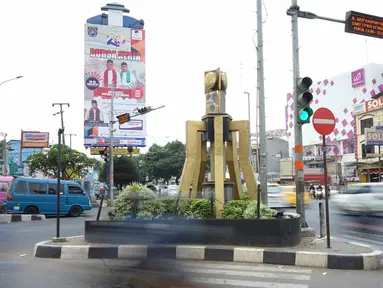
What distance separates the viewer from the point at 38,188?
2000 cm

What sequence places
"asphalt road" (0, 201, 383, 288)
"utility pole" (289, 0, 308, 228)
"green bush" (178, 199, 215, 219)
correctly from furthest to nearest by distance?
"utility pole" (289, 0, 308, 228)
"green bush" (178, 199, 215, 219)
"asphalt road" (0, 201, 383, 288)

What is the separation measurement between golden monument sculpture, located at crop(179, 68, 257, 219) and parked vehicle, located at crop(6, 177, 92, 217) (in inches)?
455

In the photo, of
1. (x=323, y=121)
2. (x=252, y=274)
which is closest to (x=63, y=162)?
(x=323, y=121)

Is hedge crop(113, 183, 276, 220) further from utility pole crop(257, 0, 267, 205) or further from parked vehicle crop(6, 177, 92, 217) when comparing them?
parked vehicle crop(6, 177, 92, 217)

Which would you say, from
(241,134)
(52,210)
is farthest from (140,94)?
(241,134)

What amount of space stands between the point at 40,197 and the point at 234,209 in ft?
46.1

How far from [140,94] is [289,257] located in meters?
32.4

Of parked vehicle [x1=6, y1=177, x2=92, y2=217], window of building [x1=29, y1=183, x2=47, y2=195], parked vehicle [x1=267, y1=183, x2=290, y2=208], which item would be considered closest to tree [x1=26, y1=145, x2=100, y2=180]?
parked vehicle [x1=6, y1=177, x2=92, y2=217]

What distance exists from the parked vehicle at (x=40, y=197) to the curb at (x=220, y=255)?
39.7ft

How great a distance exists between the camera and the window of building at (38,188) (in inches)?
780

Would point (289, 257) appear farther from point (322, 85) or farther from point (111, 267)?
point (322, 85)

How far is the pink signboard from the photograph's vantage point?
53719 millimetres

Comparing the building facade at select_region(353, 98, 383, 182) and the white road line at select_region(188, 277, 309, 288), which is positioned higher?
the building facade at select_region(353, 98, 383, 182)

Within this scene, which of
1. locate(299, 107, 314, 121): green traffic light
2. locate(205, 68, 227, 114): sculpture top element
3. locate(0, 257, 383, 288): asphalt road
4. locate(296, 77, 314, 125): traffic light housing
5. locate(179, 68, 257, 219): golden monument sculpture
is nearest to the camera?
locate(0, 257, 383, 288): asphalt road
